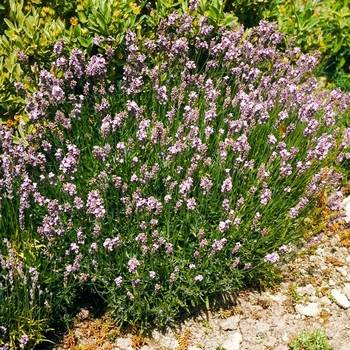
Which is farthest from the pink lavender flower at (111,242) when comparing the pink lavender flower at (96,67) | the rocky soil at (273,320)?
the pink lavender flower at (96,67)

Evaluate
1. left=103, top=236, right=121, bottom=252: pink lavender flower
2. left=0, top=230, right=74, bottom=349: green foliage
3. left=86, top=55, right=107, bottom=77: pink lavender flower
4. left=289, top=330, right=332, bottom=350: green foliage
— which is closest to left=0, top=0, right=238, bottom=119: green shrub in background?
left=86, top=55, right=107, bottom=77: pink lavender flower

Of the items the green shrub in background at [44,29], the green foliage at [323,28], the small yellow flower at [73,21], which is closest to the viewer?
the green shrub in background at [44,29]

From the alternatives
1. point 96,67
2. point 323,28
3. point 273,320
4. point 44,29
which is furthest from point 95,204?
point 323,28

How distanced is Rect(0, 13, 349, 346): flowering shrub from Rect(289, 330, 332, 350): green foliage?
1.72 ft

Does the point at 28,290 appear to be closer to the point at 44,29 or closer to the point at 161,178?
the point at 161,178

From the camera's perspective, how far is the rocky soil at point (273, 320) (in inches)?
150

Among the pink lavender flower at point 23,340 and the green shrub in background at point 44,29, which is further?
the green shrub in background at point 44,29

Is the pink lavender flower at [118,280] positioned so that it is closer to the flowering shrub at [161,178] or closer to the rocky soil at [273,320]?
the flowering shrub at [161,178]

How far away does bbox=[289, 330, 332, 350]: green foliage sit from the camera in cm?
383

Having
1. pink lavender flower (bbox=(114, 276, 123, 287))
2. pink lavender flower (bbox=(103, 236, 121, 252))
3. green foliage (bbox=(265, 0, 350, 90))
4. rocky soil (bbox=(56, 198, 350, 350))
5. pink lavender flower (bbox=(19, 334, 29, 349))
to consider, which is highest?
green foliage (bbox=(265, 0, 350, 90))

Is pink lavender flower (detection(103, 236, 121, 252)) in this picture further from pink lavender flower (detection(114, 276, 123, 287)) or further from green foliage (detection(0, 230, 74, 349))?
green foliage (detection(0, 230, 74, 349))

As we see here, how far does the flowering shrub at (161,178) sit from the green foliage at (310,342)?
524 millimetres

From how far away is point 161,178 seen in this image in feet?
13.4

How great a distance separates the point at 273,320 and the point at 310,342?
30 centimetres
